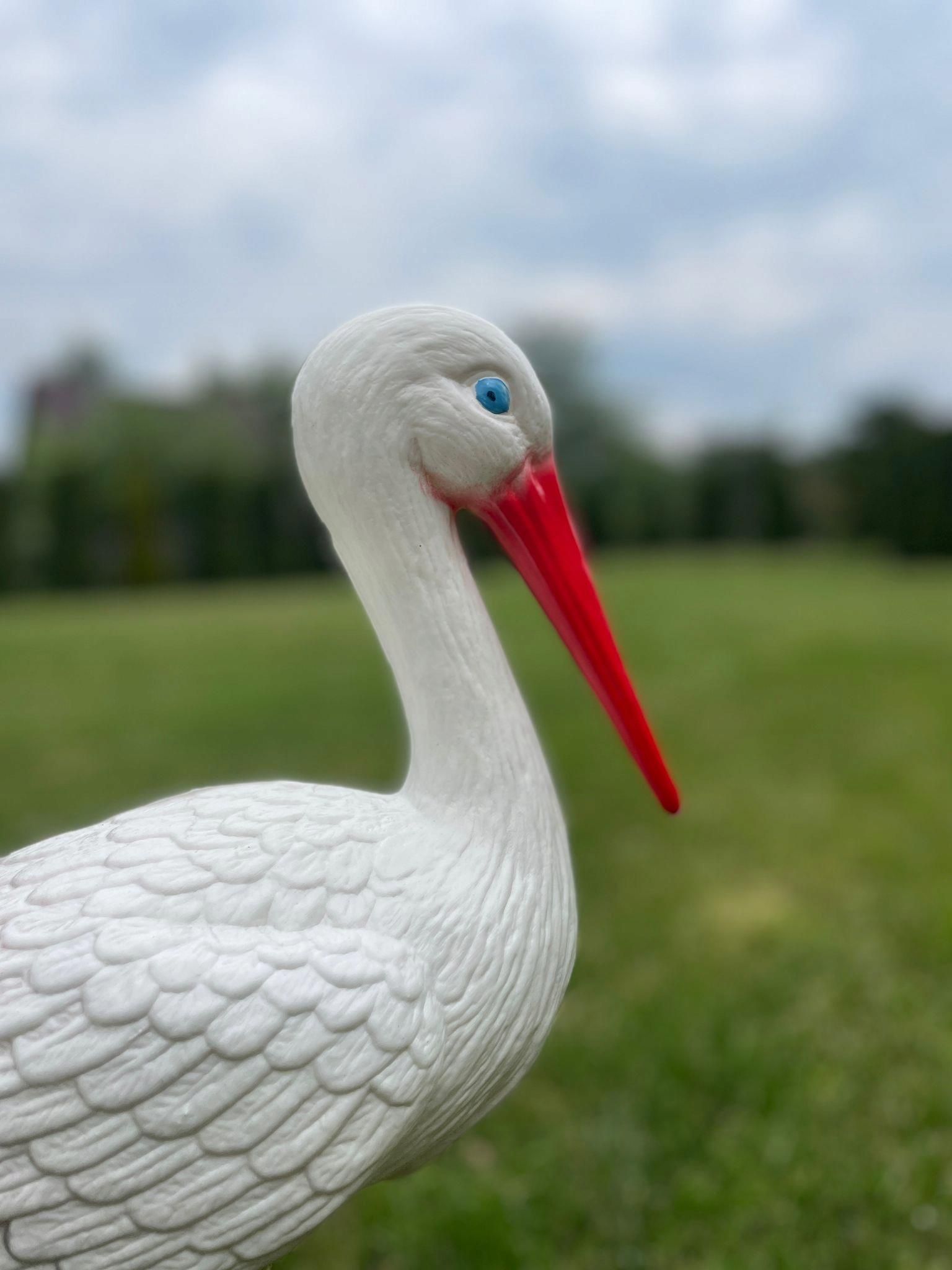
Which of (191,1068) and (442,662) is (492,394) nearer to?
(442,662)

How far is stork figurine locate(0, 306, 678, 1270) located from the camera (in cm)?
79

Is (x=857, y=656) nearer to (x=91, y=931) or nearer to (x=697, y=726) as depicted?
(x=697, y=726)

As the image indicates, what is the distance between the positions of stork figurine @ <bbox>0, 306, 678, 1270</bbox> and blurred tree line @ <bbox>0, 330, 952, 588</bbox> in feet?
38.7

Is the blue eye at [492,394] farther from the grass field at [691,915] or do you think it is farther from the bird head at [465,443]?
the grass field at [691,915]

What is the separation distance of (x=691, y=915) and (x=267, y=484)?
448 inches

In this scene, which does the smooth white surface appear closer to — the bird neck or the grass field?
the bird neck

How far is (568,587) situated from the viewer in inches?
40.5

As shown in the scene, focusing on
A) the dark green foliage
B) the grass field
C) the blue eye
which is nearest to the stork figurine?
the blue eye

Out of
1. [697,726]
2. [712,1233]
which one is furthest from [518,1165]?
[697,726]

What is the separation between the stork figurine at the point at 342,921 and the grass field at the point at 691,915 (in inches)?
45.1

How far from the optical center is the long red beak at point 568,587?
1.02 metres

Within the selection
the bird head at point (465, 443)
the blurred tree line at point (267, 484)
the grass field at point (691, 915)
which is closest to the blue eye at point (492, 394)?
the bird head at point (465, 443)

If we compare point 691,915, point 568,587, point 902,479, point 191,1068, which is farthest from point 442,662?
point 902,479

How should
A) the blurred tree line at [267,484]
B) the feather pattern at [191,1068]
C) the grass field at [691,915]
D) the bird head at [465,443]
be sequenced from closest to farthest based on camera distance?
the feather pattern at [191,1068] → the bird head at [465,443] → the grass field at [691,915] → the blurred tree line at [267,484]
